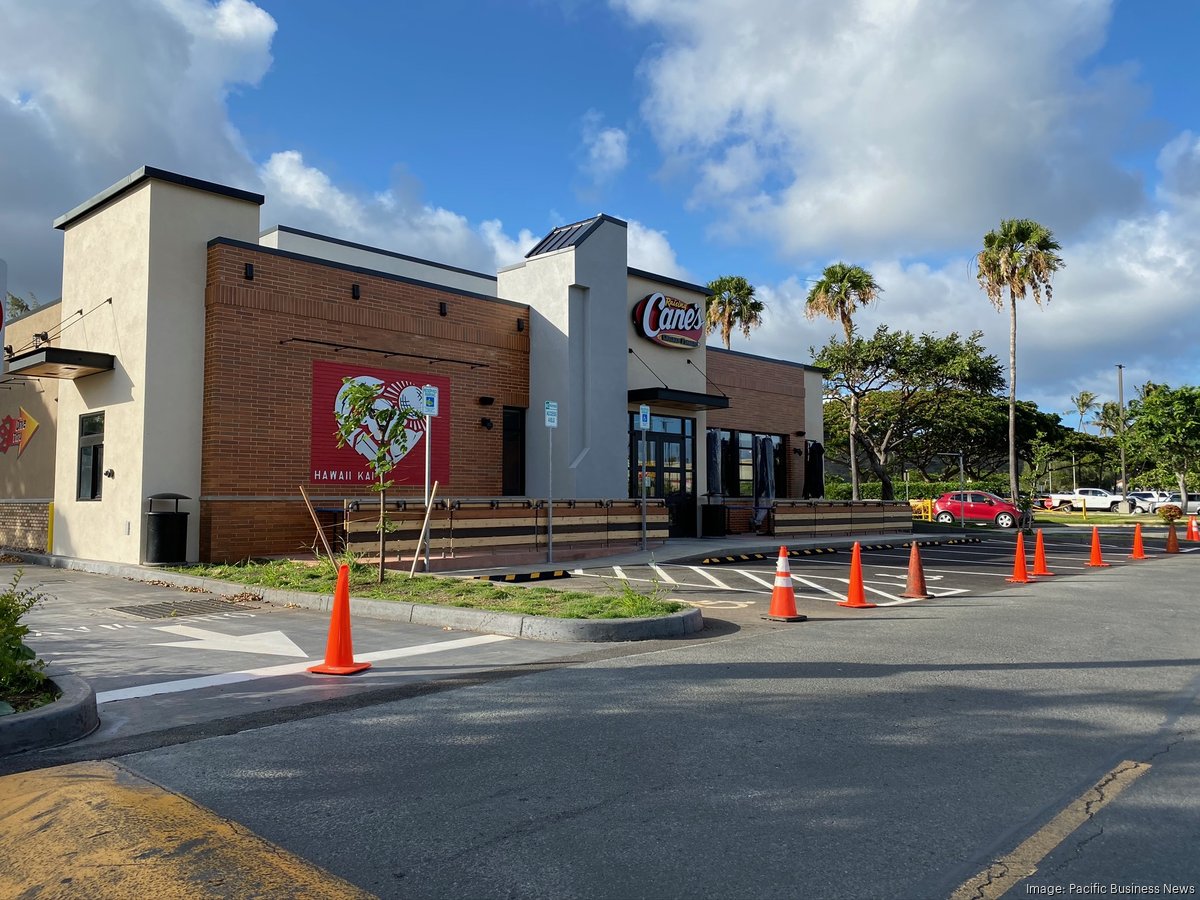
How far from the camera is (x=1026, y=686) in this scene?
6.78 m

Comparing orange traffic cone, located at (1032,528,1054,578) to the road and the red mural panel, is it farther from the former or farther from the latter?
the red mural panel

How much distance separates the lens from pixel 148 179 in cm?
1584

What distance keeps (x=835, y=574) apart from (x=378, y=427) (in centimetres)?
937

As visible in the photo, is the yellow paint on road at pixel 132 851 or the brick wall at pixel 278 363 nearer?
the yellow paint on road at pixel 132 851

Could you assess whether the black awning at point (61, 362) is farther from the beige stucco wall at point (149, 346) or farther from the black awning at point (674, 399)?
the black awning at point (674, 399)

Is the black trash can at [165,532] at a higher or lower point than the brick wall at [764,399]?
lower

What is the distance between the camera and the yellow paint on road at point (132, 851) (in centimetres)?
330

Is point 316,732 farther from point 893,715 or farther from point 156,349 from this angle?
point 156,349

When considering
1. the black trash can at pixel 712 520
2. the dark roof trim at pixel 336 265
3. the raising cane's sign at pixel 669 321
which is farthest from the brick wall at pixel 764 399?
the dark roof trim at pixel 336 265

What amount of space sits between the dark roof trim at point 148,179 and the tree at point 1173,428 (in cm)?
3687

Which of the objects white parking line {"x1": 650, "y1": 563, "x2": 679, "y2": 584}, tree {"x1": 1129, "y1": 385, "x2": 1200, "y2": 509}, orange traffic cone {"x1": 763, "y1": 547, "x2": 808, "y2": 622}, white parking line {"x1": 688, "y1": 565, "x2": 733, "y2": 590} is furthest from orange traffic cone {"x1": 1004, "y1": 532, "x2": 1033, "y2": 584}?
tree {"x1": 1129, "y1": 385, "x2": 1200, "y2": 509}

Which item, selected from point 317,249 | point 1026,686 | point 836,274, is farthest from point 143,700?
point 836,274

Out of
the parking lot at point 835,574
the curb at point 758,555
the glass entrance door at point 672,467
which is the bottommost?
the parking lot at point 835,574

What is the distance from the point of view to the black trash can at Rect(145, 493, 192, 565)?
1514 centimetres
